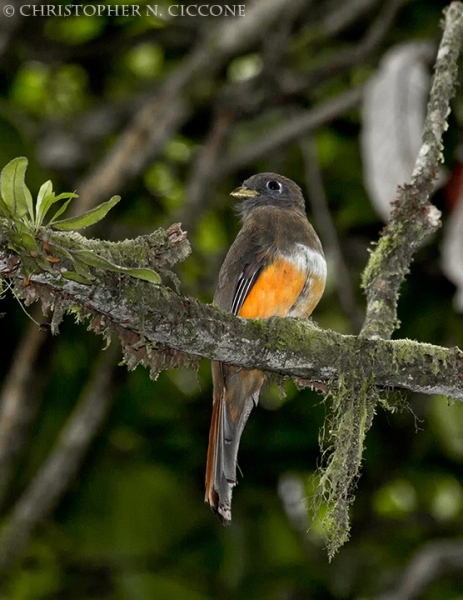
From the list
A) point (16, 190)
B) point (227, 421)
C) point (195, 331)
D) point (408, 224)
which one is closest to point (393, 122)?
point (408, 224)

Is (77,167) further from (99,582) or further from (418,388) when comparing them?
(418,388)

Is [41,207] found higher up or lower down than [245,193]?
lower down

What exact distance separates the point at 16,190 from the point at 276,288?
1.88m

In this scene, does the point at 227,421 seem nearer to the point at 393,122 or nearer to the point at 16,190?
the point at 393,122

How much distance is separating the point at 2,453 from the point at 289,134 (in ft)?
9.03

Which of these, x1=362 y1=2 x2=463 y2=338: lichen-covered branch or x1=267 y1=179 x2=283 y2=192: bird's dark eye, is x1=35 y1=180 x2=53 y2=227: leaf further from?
x1=267 y1=179 x2=283 y2=192: bird's dark eye

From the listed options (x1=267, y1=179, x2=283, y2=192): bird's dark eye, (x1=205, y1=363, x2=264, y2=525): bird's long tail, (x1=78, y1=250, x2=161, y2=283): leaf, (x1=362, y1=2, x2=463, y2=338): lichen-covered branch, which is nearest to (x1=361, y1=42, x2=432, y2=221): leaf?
(x1=267, y1=179, x2=283, y2=192): bird's dark eye

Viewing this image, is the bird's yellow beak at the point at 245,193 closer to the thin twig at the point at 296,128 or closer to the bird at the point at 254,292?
the bird at the point at 254,292

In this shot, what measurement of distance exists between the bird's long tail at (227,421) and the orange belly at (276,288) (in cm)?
30

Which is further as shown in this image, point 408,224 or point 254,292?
point 254,292

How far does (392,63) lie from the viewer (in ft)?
18.0

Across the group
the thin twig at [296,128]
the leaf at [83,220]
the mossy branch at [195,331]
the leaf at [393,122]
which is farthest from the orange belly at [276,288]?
the thin twig at [296,128]

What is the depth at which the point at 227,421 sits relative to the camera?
4098 millimetres

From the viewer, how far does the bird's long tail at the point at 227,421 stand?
375 centimetres
